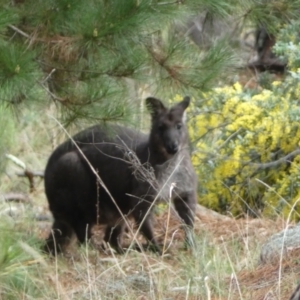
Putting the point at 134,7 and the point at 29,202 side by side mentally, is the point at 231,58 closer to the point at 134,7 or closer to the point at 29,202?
the point at 134,7

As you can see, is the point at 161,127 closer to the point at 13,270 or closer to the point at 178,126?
the point at 178,126

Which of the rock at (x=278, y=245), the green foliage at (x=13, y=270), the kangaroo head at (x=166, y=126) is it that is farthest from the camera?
the kangaroo head at (x=166, y=126)

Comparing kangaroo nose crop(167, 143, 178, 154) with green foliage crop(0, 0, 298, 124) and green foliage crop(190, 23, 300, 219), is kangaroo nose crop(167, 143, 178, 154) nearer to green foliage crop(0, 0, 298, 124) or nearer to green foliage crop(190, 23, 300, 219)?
green foliage crop(190, 23, 300, 219)

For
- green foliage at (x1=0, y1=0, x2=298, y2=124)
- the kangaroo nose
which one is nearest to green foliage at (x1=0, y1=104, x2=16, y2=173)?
the kangaroo nose

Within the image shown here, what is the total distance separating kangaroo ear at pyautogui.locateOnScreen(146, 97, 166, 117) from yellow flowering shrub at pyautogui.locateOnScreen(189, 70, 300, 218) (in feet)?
1.91

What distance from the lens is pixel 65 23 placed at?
5.17 metres

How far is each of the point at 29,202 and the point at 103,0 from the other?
4.10 metres

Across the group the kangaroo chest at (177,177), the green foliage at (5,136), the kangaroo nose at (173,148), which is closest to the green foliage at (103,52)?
the kangaroo nose at (173,148)

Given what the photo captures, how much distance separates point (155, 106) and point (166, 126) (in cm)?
20

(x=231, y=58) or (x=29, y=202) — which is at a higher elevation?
(x=231, y=58)

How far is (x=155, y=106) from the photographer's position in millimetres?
7430

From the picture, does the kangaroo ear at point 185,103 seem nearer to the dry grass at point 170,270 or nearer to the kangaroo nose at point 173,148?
the kangaroo nose at point 173,148

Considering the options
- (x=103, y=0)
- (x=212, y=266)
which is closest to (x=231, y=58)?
(x=103, y=0)

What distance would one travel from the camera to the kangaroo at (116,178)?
7375 millimetres
